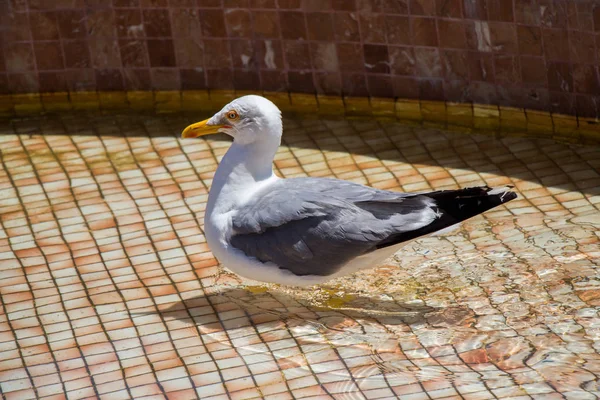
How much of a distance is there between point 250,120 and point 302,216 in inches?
19.5

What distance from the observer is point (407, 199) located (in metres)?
4.39

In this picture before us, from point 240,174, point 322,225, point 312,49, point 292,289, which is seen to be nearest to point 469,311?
point 322,225

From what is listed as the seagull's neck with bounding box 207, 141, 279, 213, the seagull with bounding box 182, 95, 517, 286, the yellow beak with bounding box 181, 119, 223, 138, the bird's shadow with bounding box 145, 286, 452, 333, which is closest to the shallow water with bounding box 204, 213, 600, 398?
the bird's shadow with bounding box 145, 286, 452, 333

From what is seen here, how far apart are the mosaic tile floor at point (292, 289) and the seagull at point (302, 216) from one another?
26cm

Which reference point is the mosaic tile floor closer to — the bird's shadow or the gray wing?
the bird's shadow

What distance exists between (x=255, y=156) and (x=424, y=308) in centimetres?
98

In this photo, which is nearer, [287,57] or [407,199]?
[407,199]

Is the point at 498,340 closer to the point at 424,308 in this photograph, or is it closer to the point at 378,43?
the point at 424,308

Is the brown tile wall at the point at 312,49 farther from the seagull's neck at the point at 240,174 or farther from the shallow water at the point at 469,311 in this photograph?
the seagull's neck at the point at 240,174

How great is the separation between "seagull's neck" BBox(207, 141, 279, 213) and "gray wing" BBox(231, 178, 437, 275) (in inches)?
5.0

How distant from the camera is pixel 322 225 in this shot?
436cm

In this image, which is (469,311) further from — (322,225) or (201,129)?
(201,129)

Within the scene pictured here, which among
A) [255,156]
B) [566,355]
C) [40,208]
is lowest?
[566,355]

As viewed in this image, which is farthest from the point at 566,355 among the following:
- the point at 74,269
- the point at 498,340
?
the point at 74,269
